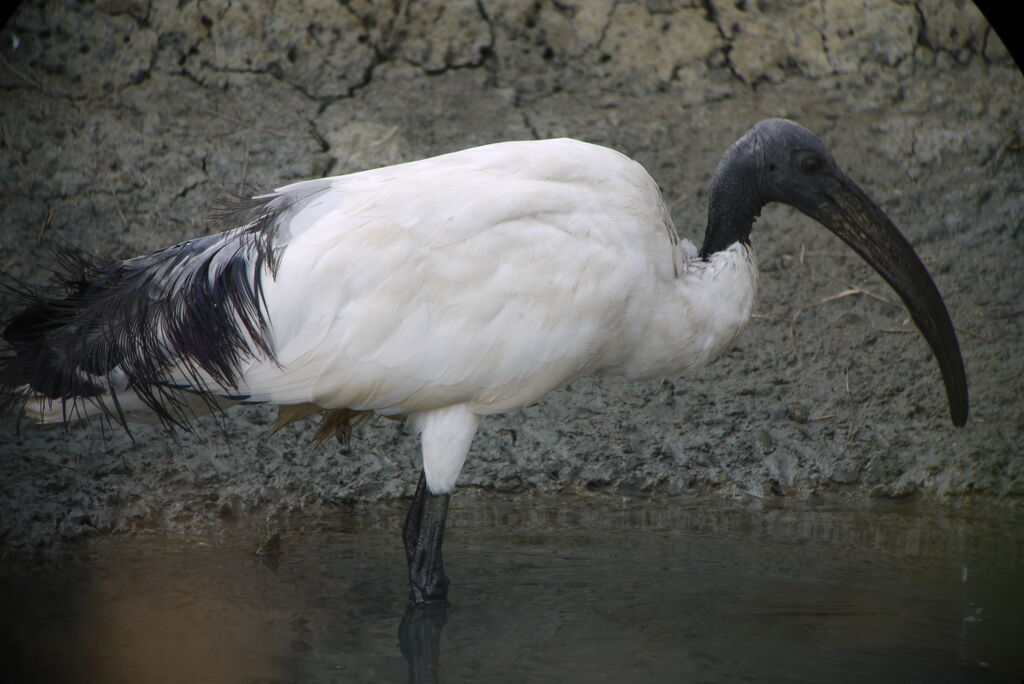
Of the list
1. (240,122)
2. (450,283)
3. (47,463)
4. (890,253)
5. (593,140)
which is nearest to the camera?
(450,283)

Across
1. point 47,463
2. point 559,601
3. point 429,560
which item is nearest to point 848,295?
point 559,601

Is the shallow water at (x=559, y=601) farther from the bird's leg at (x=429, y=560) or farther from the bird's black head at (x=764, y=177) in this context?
the bird's black head at (x=764, y=177)

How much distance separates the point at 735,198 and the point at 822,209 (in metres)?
0.31

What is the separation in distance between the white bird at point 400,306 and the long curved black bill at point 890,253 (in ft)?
2.19

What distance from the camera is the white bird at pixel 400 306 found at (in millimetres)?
3904

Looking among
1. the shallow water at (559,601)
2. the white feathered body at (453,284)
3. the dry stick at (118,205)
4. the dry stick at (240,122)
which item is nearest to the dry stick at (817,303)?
the shallow water at (559,601)

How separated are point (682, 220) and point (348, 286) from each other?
2958 millimetres

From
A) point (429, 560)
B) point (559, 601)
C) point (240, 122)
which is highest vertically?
point (240, 122)

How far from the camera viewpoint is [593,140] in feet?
22.6

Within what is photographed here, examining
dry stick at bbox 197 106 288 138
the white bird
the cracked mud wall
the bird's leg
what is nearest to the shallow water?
the bird's leg

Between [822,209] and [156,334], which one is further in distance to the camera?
[822,209]

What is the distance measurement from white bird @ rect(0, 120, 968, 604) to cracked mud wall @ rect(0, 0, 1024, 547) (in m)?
0.98

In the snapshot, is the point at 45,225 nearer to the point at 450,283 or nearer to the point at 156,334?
the point at 156,334

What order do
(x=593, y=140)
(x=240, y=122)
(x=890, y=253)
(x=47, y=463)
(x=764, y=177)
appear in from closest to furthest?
(x=890, y=253) < (x=764, y=177) < (x=47, y=463) < (x=240, y=122) < (x=593, y=140)
